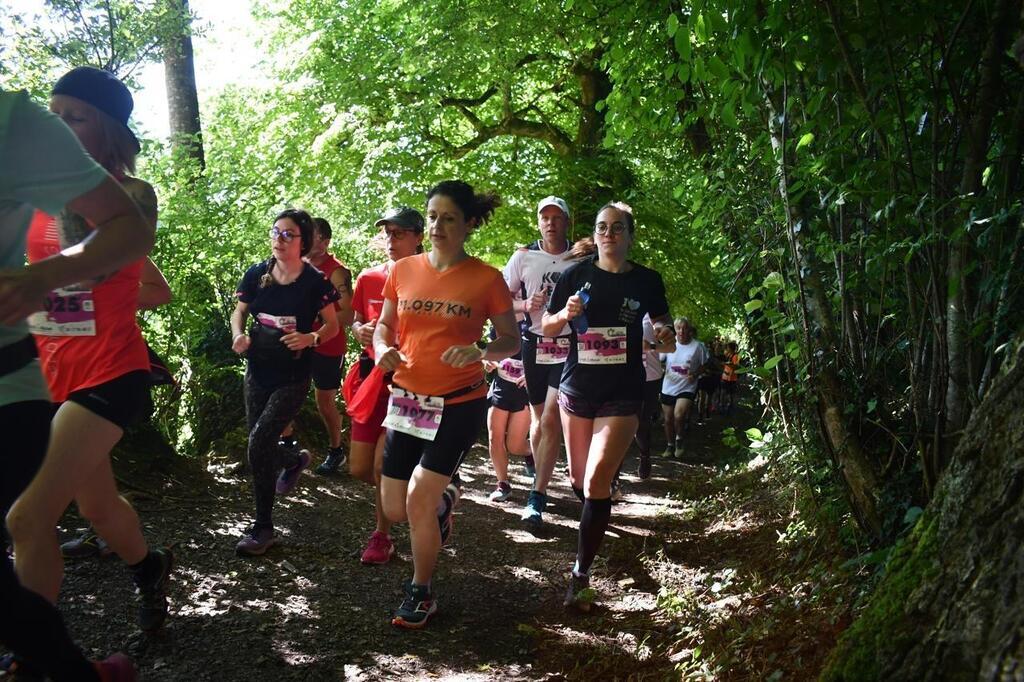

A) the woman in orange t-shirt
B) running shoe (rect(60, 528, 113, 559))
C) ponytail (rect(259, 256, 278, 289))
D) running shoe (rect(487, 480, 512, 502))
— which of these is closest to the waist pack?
ponytail (rect(259, 256, 278, 289))

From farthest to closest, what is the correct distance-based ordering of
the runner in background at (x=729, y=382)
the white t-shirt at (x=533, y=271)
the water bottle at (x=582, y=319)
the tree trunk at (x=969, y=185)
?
the runner in background at (x=729, y=382) → the white t-shirt at (x=533, y=271) → the water bottle at (x=582, y=319) → the tree trunk at (x=969, y=185)

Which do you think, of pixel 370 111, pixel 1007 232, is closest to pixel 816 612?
pixel 1007 232

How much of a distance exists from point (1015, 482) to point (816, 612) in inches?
66.1

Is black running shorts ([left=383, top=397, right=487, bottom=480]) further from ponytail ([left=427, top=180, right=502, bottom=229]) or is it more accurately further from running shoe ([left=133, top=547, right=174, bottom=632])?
running shoe ([left=133, top=547, right=174, bottom=632])

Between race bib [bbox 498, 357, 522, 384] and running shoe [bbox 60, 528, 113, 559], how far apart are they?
3528mm

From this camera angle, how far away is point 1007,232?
3.17m

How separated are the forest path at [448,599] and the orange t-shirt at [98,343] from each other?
4.00 feet

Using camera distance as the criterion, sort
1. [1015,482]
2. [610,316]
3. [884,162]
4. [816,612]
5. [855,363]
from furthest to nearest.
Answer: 1. [610,316]
2. [855,363]
3. [816,612]
4. [884,162]
5. [1015,482]

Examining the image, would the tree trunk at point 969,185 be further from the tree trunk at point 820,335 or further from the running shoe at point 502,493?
the running shoe at point 502,493

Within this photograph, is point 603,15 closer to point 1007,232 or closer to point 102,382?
point 1007,232

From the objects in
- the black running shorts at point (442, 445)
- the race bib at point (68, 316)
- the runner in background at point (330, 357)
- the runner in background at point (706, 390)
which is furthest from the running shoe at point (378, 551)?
the runner in background at point (706, 390)

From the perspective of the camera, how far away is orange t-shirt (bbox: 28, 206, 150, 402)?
3.55 meters

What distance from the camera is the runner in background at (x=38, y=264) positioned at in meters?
2.25

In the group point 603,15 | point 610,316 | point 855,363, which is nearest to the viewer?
point 855,363
